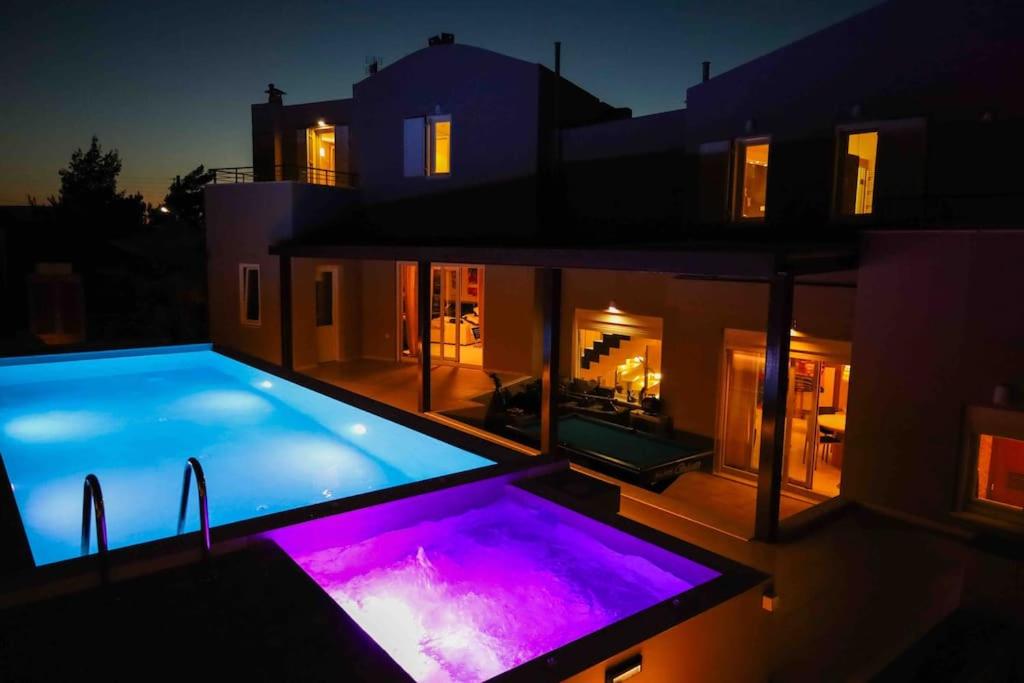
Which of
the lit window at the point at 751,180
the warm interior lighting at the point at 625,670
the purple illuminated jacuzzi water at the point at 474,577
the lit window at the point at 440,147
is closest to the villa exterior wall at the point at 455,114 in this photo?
the lit window at the point at 440,147

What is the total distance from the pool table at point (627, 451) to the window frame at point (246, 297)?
8273 millimetres

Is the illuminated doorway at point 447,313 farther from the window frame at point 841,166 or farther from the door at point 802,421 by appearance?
the window frame at point 841,166

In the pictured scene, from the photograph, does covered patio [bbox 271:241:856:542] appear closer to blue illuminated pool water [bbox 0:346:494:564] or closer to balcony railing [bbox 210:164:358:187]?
blue illuminated pool water [bbox 0:346:494:564]

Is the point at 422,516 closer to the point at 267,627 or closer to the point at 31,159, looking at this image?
the point at 267,627

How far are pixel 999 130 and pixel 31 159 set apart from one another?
38371 millimetres

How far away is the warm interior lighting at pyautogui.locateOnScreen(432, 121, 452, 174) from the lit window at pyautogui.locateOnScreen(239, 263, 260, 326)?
4699 millimetres

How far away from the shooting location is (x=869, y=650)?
6.54 m

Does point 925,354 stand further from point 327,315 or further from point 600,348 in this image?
point 327,315

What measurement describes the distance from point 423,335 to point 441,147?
5.93 meters

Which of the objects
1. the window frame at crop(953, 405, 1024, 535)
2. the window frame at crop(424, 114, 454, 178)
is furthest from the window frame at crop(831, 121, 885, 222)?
the window frame at crop(424, 114, 454, 178)

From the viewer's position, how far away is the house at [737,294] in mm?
7199

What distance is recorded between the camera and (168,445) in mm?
10102

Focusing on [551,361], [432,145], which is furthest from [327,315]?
[551,361]

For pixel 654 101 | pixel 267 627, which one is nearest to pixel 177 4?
pixel 654 101
